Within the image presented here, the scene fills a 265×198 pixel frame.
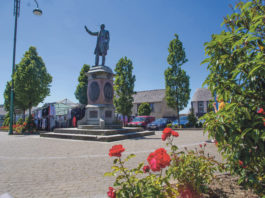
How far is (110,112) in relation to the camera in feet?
44.8

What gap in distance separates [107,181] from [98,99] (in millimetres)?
10032

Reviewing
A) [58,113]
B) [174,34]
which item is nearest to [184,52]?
[174,34]

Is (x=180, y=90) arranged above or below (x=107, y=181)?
above

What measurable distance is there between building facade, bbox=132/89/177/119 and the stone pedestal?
2795cm

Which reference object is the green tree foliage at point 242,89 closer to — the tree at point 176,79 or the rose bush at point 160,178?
the rose bush at point 160,178

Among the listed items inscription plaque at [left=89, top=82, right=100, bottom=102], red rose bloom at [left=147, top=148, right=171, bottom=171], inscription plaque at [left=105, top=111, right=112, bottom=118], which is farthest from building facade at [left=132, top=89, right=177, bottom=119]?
red rose bloom at [left=147, top=148, right=171, bottom=171]

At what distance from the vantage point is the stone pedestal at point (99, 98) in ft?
42.8

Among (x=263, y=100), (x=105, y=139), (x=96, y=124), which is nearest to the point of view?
(x=263, y=100)

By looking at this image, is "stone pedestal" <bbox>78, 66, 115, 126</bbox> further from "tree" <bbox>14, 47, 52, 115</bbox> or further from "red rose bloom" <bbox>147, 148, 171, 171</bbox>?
"red rose bloom" <bbox>147, 148, 171, 171</bbox>

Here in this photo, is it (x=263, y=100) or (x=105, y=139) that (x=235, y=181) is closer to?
(x=263, y=100)

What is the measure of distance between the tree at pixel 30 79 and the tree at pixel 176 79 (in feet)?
55.4

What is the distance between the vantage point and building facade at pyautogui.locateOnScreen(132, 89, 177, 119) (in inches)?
1599

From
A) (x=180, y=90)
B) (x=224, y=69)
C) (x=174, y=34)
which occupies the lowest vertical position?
(x=224, y=69)

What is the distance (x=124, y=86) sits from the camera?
78.5 feet
